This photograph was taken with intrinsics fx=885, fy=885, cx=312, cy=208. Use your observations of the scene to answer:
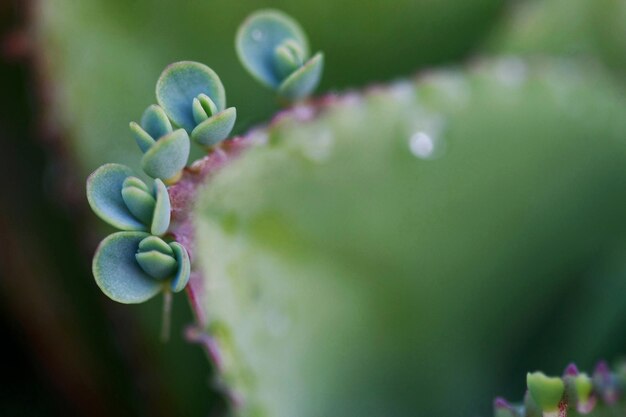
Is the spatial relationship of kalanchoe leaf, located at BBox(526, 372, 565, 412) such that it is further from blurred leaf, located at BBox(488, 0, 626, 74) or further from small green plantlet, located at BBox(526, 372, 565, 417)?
blurred leaf, located at BBox(488, 0, 626, 74)

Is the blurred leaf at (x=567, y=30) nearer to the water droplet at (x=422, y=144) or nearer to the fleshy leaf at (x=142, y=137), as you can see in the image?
the water droplet at (x=422, y=144)

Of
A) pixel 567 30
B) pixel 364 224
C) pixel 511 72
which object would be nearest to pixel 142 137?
pixel 364 224

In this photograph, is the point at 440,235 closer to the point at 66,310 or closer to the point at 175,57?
the point at 175,57

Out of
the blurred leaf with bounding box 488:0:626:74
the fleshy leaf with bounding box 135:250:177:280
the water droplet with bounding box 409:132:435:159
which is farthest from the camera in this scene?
the blurred leaf with bounding box 488:0:626:74

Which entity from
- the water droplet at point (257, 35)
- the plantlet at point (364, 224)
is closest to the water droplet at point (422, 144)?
the plantlet at point (364, 224)

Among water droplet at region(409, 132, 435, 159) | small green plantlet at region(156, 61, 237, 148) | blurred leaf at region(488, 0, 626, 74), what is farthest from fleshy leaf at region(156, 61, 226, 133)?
blurred leaf at region(488, 0, 626, 74)

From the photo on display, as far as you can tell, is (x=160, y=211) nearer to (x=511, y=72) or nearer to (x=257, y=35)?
(x=257, y=35)
